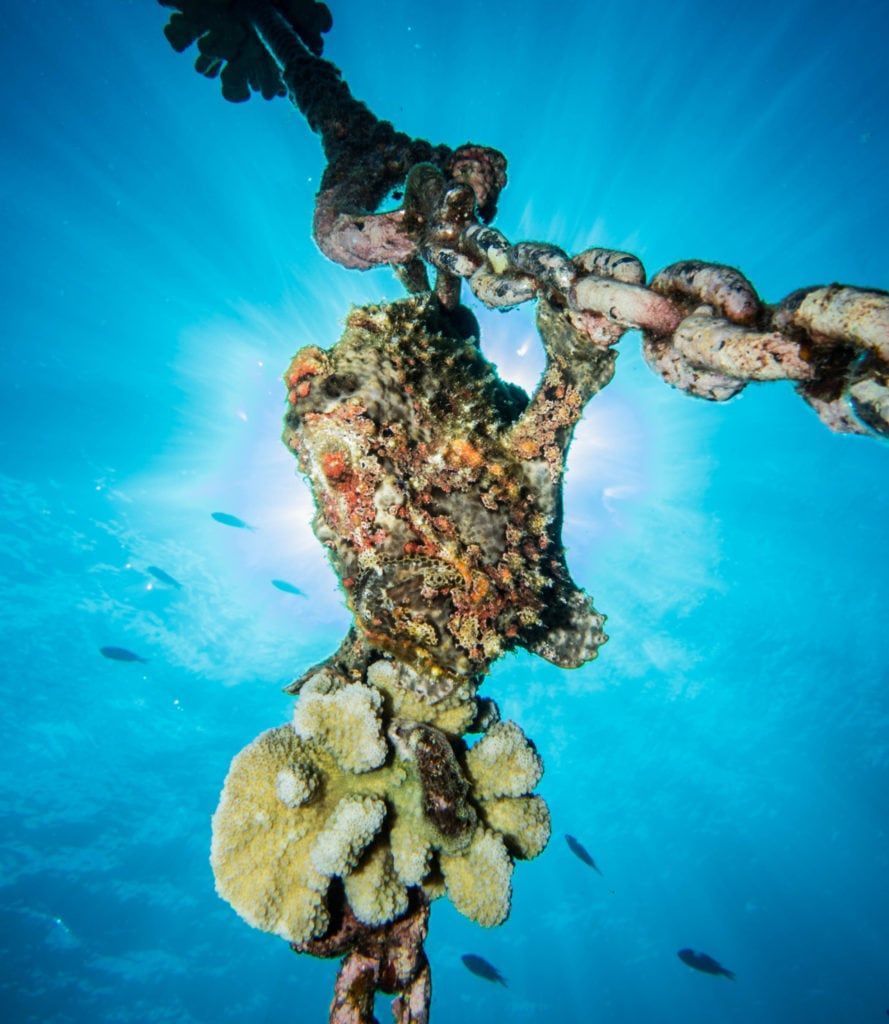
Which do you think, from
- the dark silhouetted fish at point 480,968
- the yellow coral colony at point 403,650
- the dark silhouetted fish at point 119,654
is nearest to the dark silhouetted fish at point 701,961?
the dark silhouetted fish at point 480,968

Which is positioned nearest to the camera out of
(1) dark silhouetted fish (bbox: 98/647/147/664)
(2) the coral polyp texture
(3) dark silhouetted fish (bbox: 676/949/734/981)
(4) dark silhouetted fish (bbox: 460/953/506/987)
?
(2) the coral polyp texture

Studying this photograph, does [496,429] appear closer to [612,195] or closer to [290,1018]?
→ [612,195]

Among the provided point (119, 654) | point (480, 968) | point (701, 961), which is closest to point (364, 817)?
point (701, 961)

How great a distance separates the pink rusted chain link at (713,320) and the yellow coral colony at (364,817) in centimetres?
257

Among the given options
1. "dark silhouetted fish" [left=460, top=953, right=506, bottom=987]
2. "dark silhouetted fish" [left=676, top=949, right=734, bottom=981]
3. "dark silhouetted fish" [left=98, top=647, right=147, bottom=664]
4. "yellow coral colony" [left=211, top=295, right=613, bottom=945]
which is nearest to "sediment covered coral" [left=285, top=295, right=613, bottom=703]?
"yellow coral colony" [left=211, top=295, right=613, bottom=945]

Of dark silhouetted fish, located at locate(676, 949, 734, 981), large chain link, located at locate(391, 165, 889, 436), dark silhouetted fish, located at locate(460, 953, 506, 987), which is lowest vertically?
dark silhouetted fish, located at locate(676, 949, 734, 981)

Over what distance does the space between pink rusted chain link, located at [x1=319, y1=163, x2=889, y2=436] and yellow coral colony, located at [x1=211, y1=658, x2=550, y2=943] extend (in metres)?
2.57

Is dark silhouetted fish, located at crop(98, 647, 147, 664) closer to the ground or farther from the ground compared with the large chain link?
farther from the ground

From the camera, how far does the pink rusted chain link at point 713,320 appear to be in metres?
1.73

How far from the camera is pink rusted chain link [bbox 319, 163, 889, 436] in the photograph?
68.2 inches

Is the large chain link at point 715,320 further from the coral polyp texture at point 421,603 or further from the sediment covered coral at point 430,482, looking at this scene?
the sediment covered coral at point 430,482

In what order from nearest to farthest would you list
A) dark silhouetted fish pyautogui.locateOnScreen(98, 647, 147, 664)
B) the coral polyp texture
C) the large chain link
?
1. the large chain link
2. the coral polyp texture
3. dark silhouetted fish pyautogui.locateOnScreen(98, 647, 147, 664)

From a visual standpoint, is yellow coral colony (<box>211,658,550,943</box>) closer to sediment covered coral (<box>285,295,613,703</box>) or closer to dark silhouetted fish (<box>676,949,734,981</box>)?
sediment covered coral (<box>285,295,613,703</box>)

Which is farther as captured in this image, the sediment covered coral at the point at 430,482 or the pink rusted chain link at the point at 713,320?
the sediment covered coral at the point at 430,482
